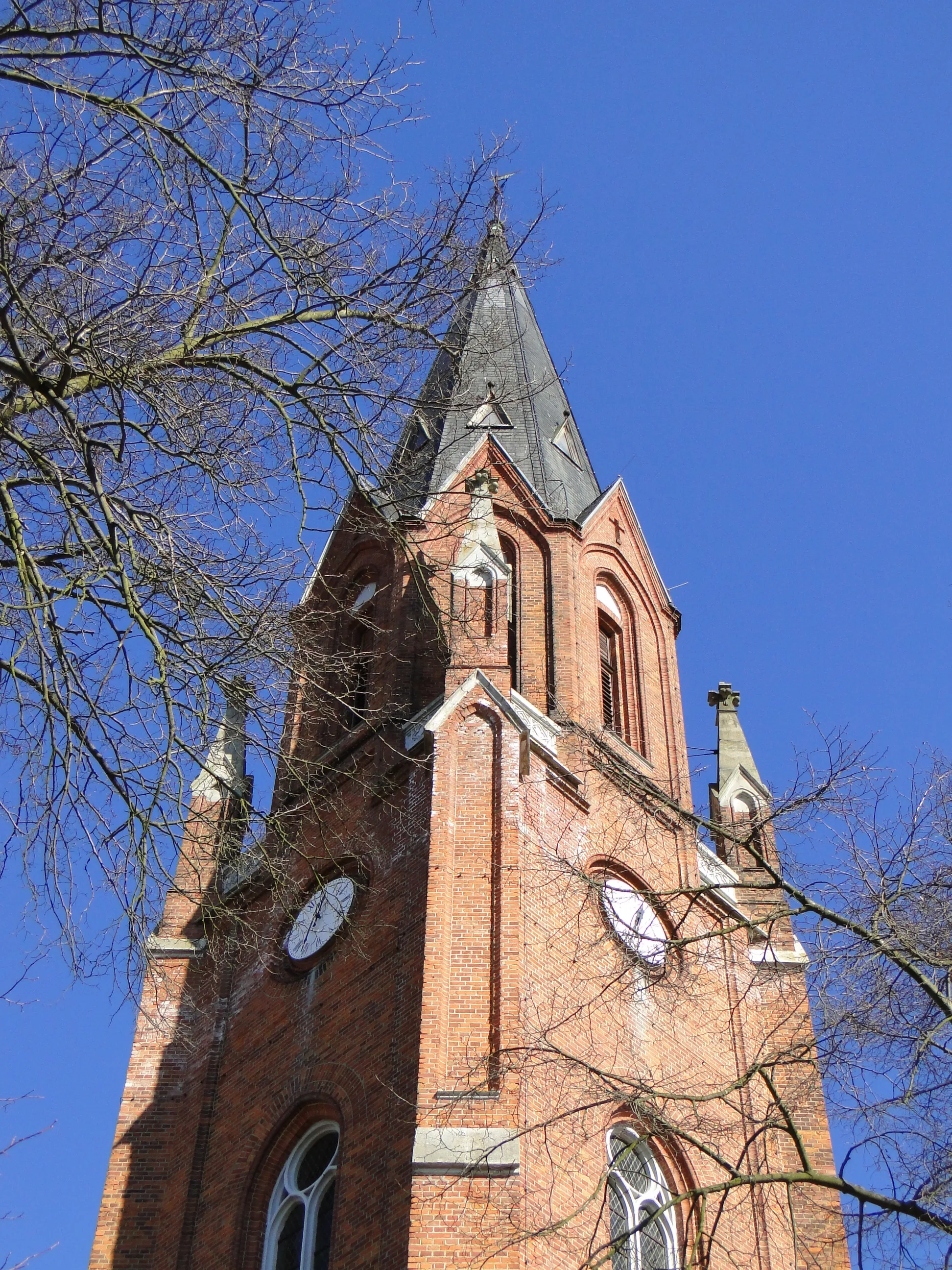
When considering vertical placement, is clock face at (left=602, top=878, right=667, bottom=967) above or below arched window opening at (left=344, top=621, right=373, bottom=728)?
below

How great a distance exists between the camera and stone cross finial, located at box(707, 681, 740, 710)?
23.1m

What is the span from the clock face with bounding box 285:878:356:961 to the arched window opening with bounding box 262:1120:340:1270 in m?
2.12

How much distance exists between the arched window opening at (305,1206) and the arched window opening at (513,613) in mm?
5972

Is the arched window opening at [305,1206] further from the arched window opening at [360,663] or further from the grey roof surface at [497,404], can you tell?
the grey roof surface at [497,404]

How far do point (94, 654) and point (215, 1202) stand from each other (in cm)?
786

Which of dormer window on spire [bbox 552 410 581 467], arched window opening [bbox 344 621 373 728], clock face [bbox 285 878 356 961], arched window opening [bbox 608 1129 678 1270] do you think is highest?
dormer window on spire [bbox 552 410 581 467]

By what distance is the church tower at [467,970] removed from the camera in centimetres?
1192

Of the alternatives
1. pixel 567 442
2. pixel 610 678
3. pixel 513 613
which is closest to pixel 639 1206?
pixel 513 613

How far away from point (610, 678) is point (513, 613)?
6.54 feet

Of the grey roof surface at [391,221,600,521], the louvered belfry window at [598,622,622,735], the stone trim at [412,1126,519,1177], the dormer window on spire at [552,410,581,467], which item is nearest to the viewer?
the grey roof surface at [391,221,600,521]

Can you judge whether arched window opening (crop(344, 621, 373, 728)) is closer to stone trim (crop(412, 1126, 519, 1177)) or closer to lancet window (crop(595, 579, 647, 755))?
lancet window (crop(595, 579, 647, 755))

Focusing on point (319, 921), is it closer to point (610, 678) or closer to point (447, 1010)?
point (447, 1010)

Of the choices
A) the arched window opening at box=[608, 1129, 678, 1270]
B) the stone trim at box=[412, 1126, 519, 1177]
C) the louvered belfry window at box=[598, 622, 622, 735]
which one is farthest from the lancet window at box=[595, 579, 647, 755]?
the stone trim at box=[412, 1126, 519, 1177]

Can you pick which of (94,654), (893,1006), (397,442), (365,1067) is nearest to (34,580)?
(94,654)
